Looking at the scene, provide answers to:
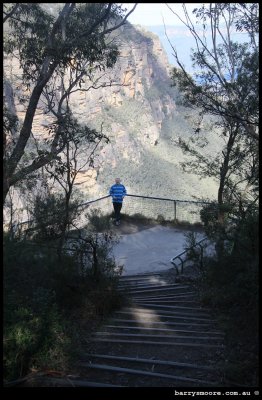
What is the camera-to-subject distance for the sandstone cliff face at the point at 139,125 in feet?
175

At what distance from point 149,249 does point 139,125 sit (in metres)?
61.1

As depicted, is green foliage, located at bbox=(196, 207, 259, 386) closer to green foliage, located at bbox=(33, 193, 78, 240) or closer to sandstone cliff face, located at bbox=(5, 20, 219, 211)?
green foliage, located at bbox=(33, 193, 78, 240)

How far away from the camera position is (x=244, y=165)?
44.8ft

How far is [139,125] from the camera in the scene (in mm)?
73438

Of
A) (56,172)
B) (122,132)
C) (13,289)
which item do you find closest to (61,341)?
(13,289)

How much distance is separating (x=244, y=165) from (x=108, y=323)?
8.44 meters

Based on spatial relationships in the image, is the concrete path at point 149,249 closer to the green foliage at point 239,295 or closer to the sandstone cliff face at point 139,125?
the green foliage at point 239,295

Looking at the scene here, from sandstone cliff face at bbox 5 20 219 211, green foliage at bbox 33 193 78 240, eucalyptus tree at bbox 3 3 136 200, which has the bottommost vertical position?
green foliage at bbox 33 193 78 240

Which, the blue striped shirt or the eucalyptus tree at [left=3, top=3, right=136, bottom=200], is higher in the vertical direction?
the eucalyptus tree at [left=3, top=3, right=136, bottom=200]

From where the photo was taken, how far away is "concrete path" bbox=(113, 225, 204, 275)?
12.0 metres

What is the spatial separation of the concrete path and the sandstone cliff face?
96.8 feet

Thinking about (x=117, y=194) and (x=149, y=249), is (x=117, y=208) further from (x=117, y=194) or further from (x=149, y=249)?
(x=149, y=249)

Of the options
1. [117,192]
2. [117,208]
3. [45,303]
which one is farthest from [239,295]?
[117,208]

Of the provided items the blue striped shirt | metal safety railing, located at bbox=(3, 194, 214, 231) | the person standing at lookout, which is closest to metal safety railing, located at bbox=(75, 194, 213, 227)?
metal safety railing, located at bbox=(3, 194, 214, 231)
